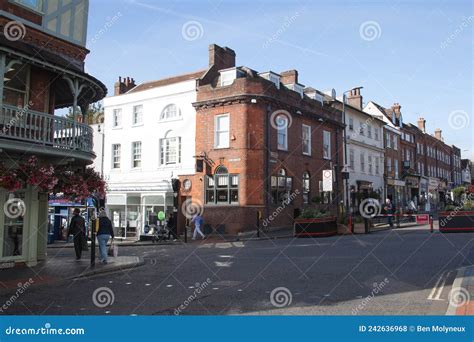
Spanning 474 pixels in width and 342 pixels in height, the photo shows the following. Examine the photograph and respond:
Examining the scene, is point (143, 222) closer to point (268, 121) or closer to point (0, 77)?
point (268, 121)

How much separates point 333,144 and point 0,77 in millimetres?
26740

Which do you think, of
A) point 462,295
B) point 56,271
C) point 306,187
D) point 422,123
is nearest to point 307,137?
point 306,187

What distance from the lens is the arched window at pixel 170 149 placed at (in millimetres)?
28797

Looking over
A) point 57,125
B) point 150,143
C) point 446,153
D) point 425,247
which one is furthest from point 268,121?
point 446,153

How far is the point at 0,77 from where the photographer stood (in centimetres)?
1125

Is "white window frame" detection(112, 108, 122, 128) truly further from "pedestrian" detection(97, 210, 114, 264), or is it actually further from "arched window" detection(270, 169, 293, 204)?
"pedestrian" detection(97, 210, 114, 264)

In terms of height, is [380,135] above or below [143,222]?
above

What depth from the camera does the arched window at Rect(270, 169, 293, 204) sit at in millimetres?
27189

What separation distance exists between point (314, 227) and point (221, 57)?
14.9 m

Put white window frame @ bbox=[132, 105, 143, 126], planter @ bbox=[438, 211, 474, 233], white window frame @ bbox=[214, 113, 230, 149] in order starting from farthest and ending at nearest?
white window frame @ bbox=[132, 105, 143, 126]
white window frame @ bbox=[214, 113, 230, 149]
planter @ bbox=[438, 211, 474, 233]

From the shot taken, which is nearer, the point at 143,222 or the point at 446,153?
the point at 143,222

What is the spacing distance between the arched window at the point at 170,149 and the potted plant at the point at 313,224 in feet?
32.8

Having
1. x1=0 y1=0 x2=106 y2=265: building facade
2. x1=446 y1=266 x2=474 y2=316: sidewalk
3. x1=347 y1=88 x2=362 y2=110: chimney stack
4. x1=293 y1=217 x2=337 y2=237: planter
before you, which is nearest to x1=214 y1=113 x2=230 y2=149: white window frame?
x1=293 y1=217 x2=337 y2=237: planter

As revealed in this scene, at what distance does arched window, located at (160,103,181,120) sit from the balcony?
49.2 ft
